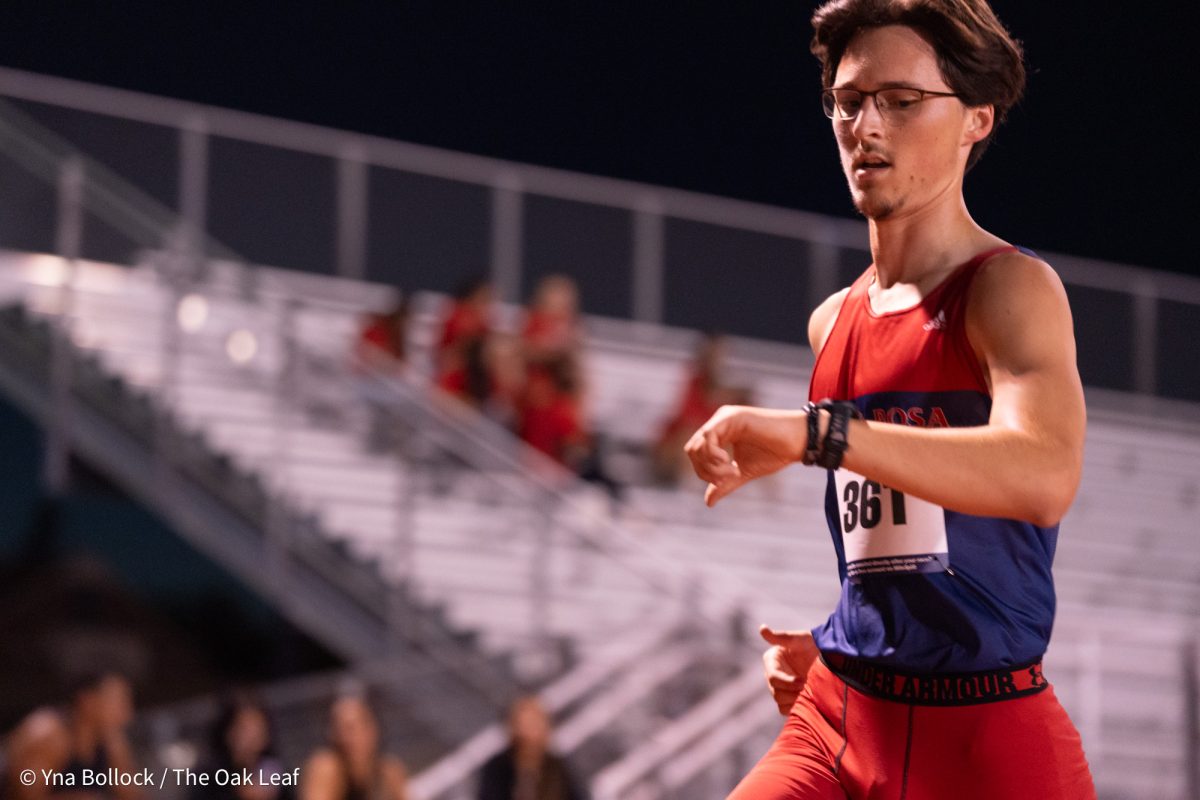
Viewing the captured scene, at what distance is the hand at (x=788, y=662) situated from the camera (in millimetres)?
3322

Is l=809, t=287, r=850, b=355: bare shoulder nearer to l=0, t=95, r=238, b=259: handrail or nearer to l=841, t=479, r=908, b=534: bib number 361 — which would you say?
l=841, t=479, r=908, b=534: bib number 361

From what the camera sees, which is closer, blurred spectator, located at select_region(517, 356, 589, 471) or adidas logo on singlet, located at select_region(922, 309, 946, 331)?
adidas logo on singlet, located at select_region(922, 309, 946, 331)

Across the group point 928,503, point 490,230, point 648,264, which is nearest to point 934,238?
point 928,503

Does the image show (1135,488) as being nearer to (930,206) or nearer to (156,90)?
(156,90)

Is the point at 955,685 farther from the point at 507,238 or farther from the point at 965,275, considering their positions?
the point at 507,238

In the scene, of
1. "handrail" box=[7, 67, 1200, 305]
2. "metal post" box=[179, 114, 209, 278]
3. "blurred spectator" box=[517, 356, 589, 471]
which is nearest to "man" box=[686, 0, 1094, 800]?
"blurred spectator" box=[517, 356, 589, 471]

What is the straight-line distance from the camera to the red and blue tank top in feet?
9.50

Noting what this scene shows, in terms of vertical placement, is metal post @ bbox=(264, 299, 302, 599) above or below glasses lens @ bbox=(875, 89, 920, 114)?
below

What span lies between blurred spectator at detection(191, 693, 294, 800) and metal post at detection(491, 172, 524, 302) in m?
6.07

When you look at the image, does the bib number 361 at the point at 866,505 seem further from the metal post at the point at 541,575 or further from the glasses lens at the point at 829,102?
the metal post at the point at 541,575

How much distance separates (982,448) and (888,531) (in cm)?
51

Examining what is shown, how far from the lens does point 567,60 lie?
823 inches

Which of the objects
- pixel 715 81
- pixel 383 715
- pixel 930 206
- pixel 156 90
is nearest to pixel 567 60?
pixel 715 81

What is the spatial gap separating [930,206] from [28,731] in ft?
21.7
